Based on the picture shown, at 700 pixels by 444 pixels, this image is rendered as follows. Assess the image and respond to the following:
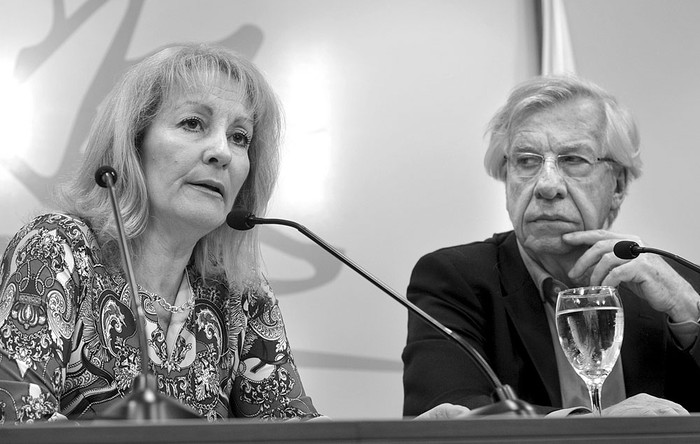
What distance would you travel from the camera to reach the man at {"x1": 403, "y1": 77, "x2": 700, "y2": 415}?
2.06m

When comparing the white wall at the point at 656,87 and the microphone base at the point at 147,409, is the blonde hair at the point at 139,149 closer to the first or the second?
the microphone base at the point at 147,409

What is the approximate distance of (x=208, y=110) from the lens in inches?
77.2

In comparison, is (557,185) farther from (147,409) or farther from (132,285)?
(147,409)

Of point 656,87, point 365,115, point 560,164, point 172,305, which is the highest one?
point 656,87

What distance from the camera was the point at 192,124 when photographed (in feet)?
6.44

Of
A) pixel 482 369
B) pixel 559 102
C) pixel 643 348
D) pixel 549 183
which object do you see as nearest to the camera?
pixel 482 369

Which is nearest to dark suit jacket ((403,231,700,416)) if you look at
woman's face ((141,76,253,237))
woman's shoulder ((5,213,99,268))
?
woman's face ((141,76,253,237))

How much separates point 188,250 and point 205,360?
0.25 meters

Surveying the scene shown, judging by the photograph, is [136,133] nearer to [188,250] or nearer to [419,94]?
[188,250]

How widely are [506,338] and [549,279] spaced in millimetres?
205

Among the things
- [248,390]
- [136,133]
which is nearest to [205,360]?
[248,390]

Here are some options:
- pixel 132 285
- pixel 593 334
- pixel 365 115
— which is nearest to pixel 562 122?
pixel 365 115

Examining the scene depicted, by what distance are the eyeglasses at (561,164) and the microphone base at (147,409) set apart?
4.78 ft

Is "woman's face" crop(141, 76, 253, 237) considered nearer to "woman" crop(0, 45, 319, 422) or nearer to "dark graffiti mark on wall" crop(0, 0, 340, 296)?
"woman" crop(0, 45, 319, 422)
